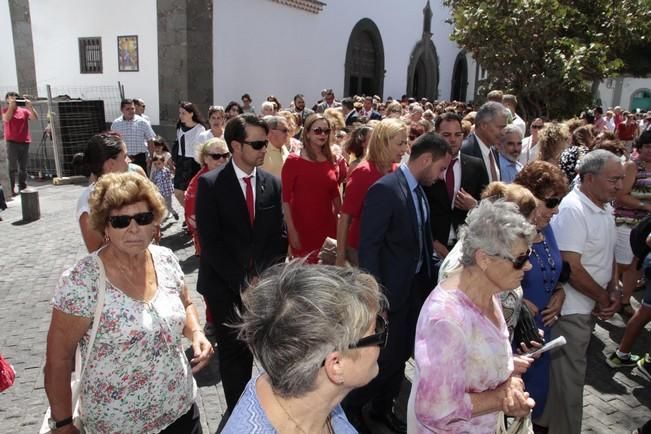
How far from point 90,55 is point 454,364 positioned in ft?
52.5

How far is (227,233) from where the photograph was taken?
339 centimetres

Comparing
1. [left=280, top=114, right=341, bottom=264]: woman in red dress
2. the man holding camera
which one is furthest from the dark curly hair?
the man holding camera

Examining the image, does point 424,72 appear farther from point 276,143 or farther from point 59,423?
point 59,423

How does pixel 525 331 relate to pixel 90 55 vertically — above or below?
below

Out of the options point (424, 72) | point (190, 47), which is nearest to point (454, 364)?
point (190, 47)

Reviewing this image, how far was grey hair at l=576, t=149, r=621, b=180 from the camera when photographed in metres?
3.48

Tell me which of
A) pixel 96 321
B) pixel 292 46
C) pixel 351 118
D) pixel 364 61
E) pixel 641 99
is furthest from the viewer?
pixel 641 99

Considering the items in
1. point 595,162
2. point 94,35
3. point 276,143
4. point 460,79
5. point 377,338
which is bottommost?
point 377,338

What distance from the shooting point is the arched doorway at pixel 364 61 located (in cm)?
2070

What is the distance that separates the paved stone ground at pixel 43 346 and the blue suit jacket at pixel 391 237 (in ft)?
3.44

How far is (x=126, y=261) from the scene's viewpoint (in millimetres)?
2367

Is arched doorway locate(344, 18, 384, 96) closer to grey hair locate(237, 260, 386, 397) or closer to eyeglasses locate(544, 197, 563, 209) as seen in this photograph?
eyeglasses locate(544, 197, 563, 209)

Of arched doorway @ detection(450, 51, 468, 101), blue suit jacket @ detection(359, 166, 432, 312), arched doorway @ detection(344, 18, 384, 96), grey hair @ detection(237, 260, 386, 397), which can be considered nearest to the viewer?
grey hair @ detection(237, 260, 386, 397)

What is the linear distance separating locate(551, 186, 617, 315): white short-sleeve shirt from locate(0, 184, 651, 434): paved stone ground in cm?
105
